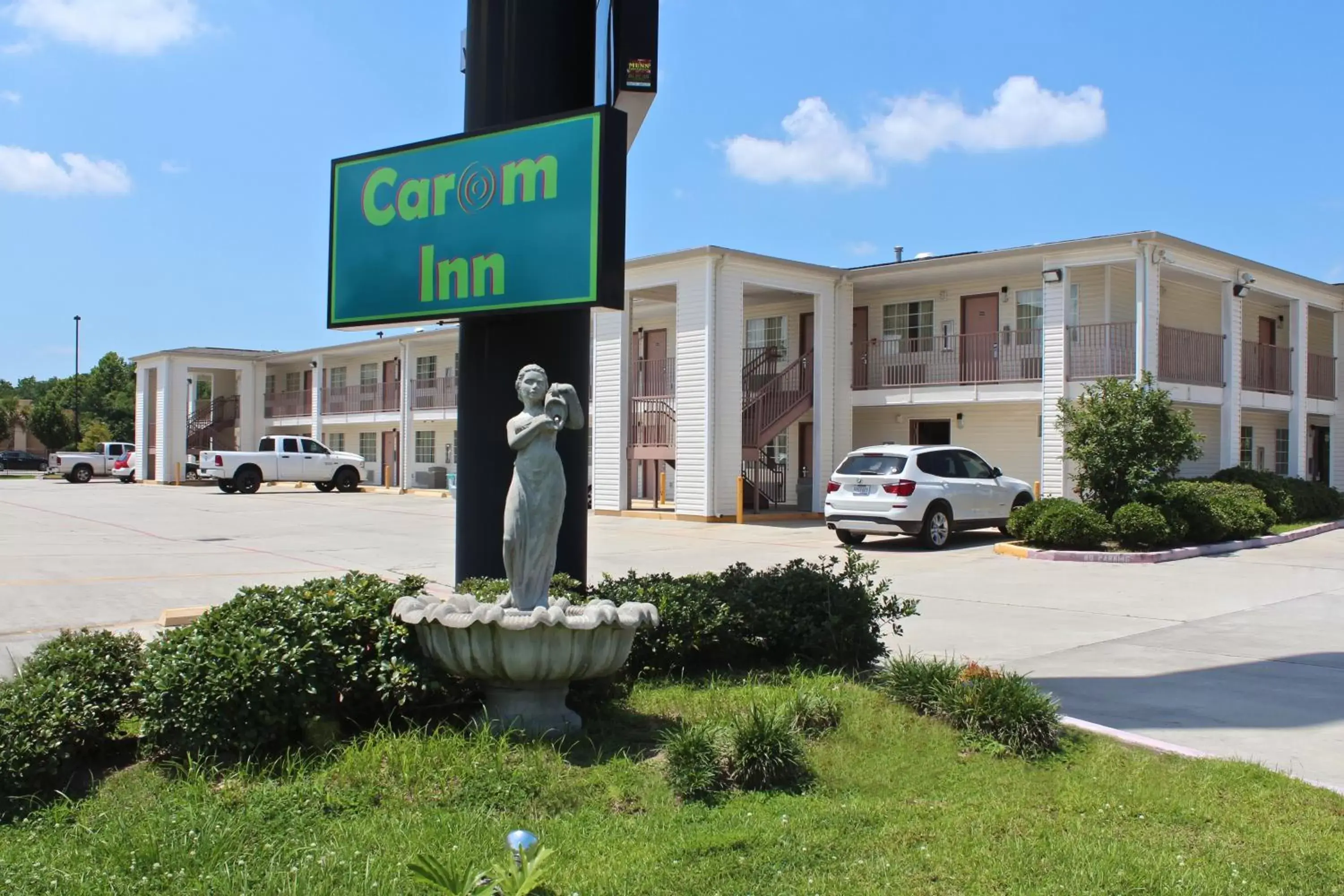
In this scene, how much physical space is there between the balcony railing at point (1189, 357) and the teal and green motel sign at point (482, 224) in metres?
17.3

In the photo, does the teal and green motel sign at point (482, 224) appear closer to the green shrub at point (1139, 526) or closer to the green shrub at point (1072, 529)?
the green shrub at point (1072, 529)

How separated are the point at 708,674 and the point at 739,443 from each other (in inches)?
652

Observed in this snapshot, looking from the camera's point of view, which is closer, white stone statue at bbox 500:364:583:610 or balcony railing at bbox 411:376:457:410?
white stone statue at bbox 500:364:583:610

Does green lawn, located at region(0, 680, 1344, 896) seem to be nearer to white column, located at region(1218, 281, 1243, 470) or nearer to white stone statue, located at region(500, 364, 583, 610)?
white stone statue, located at region(500, 364, 583, 610)

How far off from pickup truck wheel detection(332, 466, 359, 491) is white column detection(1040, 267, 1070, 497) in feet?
80.8

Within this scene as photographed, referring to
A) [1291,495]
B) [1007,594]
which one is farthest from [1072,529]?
[1291,495]

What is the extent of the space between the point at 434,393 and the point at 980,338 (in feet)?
67.1

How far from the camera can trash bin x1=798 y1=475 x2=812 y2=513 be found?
87.1ft

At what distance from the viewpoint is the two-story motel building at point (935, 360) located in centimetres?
2191

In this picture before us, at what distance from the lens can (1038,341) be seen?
2403cm

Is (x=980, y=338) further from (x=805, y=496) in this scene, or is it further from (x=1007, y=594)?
(x=1007, y=594)

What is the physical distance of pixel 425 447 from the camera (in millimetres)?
42094

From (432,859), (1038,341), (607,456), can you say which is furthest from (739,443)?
(432,859)

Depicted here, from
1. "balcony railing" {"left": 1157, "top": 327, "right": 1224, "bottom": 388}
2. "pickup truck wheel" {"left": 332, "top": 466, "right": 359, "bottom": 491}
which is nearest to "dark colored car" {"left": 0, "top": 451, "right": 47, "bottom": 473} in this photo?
"pickup truck wheel" {"left": 332, "top": 466, "right": 359, "bottom": 491}
